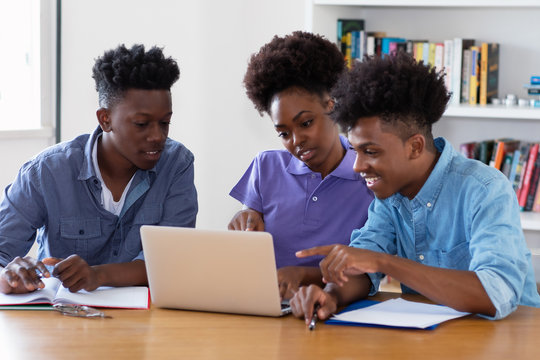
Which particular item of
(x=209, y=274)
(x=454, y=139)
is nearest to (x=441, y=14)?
(x=454, y=139)

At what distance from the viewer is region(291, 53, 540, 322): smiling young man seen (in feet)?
4.98

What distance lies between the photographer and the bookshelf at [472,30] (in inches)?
121

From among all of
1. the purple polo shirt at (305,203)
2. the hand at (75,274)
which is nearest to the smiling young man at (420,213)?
the purple polo shirt at (305,203)

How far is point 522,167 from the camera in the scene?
120 inches

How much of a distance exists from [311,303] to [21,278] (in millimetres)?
626

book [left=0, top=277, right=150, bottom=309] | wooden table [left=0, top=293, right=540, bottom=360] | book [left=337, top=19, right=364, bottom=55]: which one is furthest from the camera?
book [left=337, top=19, right=364, bottom=55]

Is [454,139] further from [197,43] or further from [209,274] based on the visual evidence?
[209,274]

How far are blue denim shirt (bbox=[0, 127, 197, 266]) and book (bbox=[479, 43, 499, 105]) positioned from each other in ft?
4.85

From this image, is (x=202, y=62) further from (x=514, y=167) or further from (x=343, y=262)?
(x=343, y=262)

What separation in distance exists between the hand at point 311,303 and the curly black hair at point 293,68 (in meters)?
0.64

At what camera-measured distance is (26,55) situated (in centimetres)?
330

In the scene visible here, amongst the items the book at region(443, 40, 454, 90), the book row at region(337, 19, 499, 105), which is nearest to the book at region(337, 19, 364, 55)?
the book row at region(337, 19, 499, 105)

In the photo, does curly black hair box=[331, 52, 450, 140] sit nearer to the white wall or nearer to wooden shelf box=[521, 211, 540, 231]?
wooden shelf box=[521, 211, 540, 231]

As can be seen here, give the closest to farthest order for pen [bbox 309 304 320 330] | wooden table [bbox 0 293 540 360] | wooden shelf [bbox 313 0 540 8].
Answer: wooden table [bbox 0 293 540 360] < pen [bbox 309 304 320 330] < wooden shelf [bbox 313 0 540 8]
